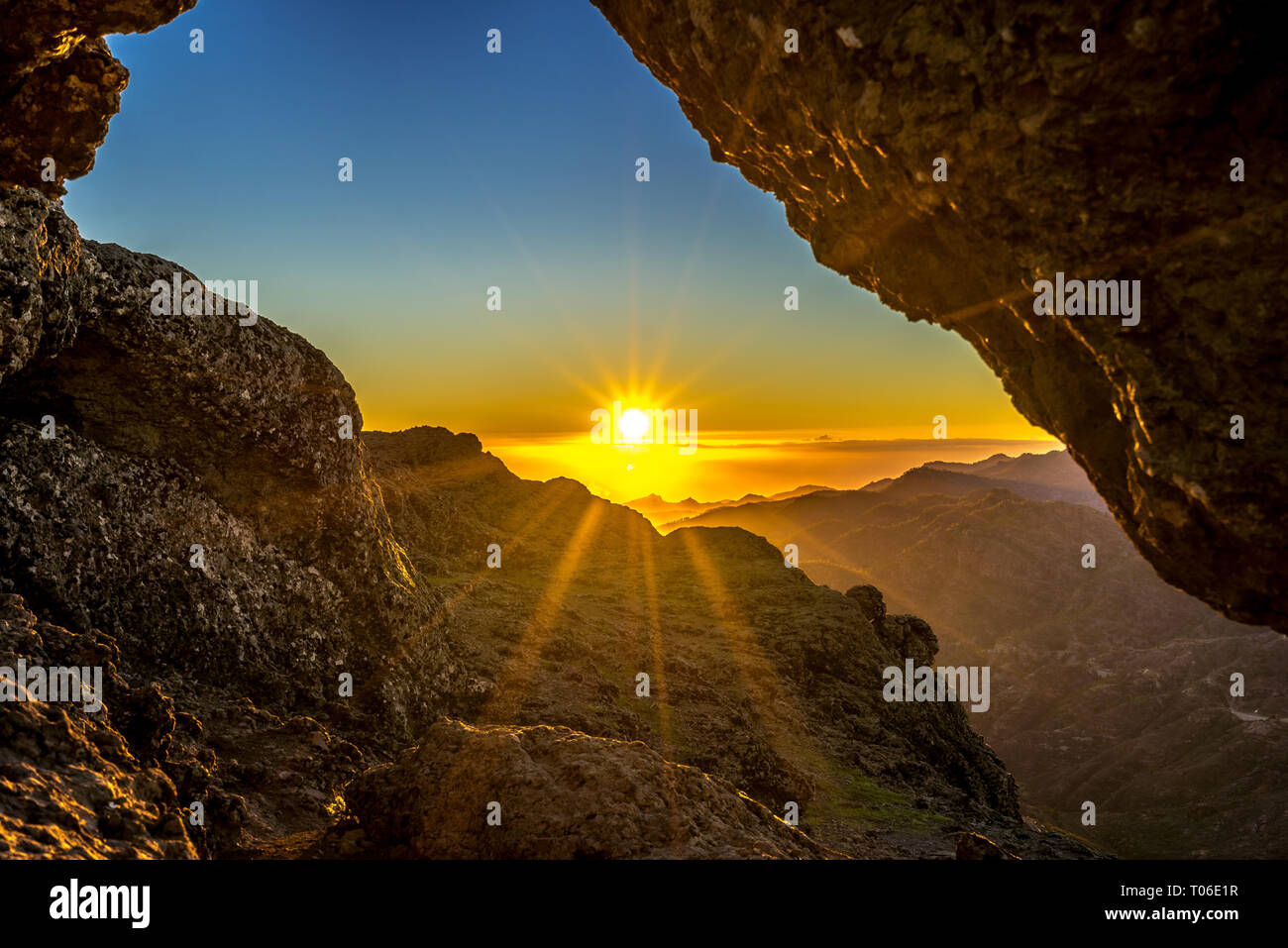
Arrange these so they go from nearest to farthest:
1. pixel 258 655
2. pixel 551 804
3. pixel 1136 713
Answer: pixel 551 804 → pixel 258 655 → pixel 1136 713

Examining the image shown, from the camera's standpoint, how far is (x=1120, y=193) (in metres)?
11.1

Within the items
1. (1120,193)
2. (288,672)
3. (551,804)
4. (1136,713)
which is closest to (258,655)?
(288,672)

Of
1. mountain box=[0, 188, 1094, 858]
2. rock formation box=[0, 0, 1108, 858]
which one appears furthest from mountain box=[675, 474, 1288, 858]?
rock formation box=[0, 0, 1108, 858]

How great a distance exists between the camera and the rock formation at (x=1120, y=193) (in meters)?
10.6

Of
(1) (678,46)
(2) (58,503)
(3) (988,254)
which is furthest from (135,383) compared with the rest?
(3) (988,254)

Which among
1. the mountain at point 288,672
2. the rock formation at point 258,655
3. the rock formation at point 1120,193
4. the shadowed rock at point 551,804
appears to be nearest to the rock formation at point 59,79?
the rock formation at point 258,655

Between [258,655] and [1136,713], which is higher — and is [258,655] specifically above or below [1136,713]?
above

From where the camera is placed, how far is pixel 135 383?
1753 cm

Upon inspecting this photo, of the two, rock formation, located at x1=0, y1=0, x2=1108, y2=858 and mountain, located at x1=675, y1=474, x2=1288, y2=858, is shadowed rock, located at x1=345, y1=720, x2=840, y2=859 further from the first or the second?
mountain, located at x1=675, y1=474, x2=1288, y2=858

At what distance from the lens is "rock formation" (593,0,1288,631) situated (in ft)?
34.7

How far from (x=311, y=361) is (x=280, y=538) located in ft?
17.7

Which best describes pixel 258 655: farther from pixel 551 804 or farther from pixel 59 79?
pixel 59 79

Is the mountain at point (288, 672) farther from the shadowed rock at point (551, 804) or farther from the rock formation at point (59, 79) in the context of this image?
the rock formation at point (59, 79)

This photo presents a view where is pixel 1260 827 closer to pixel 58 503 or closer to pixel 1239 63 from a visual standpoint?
pixel 1239 63
